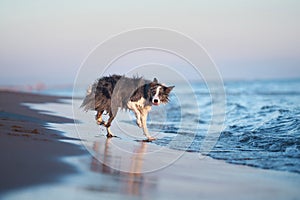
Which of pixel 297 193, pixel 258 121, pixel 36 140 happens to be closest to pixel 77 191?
pixel 297 193

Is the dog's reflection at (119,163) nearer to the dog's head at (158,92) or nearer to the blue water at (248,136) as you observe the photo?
the dog's head at (158,92)

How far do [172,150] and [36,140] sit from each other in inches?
95.7

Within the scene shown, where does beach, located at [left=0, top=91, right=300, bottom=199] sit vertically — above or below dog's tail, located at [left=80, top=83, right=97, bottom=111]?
below

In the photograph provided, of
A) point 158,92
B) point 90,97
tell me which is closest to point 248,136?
point 158,92

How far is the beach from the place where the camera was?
17.1 feet

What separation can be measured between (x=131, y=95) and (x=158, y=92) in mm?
614

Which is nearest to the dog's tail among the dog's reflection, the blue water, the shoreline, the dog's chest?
the dog's chest

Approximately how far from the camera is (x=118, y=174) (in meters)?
6.18

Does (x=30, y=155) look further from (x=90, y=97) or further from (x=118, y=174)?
(x=90, y=97)

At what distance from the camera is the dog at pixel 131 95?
1008 centimetres

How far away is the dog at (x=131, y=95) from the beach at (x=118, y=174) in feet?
4.82

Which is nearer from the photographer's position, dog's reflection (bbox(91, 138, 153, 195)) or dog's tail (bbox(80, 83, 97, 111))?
dog's reflection (bbox(91, 138, 153, 195))

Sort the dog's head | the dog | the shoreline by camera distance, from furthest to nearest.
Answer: the dog
the dog's head
the shoreline

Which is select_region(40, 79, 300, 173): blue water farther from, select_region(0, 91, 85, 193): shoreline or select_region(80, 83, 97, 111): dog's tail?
select_region(0, 91, 85, 193): shoreline
